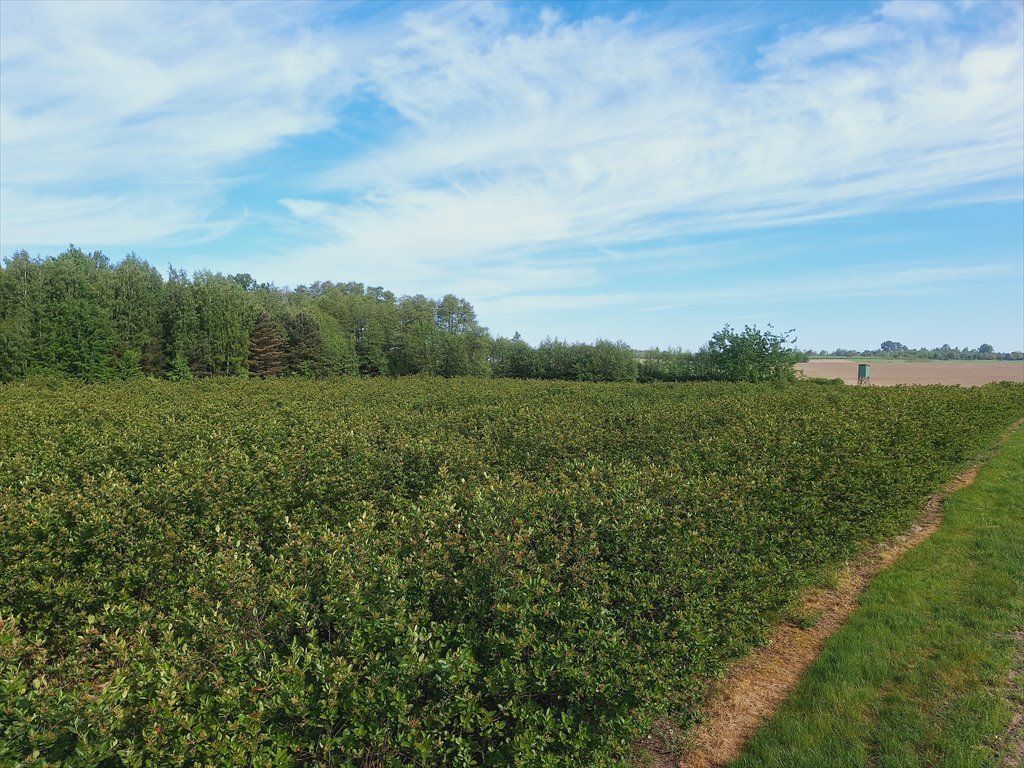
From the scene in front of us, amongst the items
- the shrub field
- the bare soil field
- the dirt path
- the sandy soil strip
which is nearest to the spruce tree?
the shrub field

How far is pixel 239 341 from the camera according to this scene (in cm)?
4319

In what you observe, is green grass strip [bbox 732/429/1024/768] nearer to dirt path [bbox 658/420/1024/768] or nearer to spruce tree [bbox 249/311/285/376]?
dirt path [bbox 658/420/1024/768]

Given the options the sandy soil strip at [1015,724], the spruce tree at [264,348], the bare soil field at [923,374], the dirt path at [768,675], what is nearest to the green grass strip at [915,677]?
the sandy soil strip at [1015,724]

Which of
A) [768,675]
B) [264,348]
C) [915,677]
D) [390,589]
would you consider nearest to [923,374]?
[264,348]

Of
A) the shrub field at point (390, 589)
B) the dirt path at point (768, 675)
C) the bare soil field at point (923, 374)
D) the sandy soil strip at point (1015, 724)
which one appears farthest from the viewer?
the bare soil field at point (923, 374)

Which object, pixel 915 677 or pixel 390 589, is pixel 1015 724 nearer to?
pixel 915 677

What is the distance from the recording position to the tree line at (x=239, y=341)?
1403 inches

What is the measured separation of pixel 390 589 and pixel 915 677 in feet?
16.1

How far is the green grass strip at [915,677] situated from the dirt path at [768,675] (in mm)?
167

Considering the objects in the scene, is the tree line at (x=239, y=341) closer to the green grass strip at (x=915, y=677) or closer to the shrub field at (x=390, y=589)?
the green grass strip at (x=915, y=677)

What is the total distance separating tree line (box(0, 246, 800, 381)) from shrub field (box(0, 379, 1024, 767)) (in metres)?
34.9

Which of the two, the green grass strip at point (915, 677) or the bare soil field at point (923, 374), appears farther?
the bare soil field at point (923, 374)

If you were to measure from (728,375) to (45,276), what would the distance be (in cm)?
4721

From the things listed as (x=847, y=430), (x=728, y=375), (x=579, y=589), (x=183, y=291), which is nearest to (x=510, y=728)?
(x=579, y=589)
